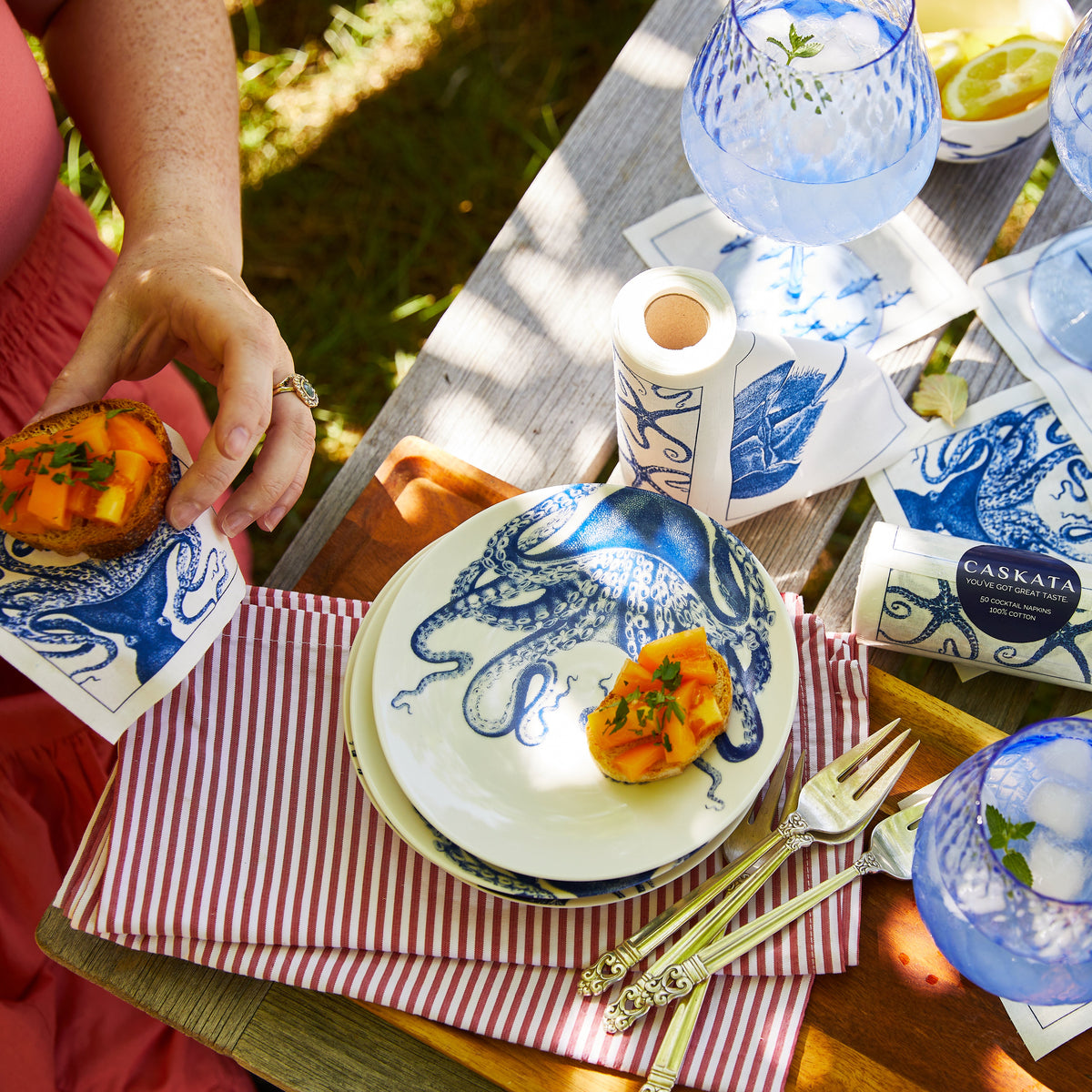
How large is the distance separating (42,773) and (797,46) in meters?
1.19

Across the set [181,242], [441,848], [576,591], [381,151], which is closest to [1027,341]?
[576,591]

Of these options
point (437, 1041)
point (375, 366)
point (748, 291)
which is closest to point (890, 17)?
point (748, 291)

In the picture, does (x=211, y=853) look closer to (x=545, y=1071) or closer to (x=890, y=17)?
(x=545, y=1071)

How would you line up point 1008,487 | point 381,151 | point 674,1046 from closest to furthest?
1. point 674,1046
2. point 1008,487
3. point 381,151

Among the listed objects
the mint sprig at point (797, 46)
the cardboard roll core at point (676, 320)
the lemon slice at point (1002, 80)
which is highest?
the mint sprig at point (797, 46)

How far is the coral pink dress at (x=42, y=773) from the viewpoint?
41.7 inches

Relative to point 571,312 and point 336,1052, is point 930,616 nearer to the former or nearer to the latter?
point 571,312

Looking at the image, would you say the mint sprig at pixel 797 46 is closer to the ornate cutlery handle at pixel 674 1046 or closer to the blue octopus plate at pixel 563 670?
the blue octopus plate at pixel 563 670

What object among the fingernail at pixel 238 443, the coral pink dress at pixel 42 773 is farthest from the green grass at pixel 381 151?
the fingernail at pixel 238 443

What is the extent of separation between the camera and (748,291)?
3.53 feet

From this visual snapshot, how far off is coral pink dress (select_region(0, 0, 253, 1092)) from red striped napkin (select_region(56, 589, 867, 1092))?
0.34 m

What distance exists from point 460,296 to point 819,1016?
2.82 feet

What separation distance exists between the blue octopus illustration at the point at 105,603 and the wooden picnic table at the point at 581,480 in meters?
0.20

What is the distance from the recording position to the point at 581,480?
41.6 inches
